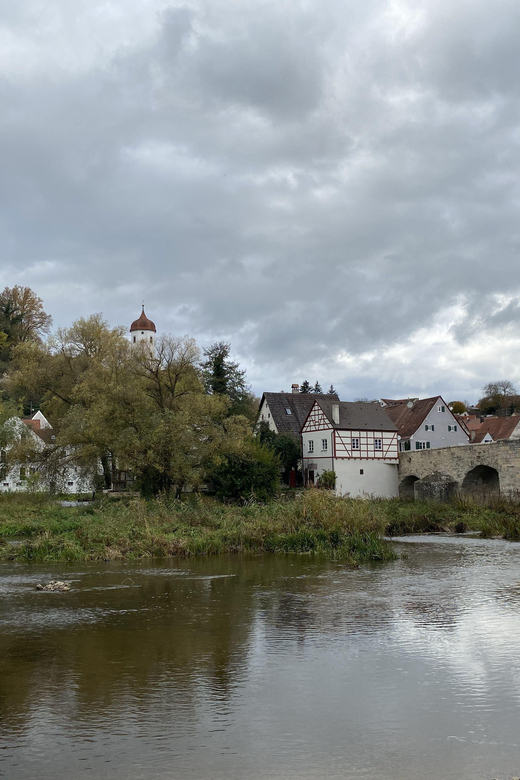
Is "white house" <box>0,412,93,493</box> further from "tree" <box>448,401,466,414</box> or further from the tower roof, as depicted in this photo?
"tree" <box>448,401,466,414</box>

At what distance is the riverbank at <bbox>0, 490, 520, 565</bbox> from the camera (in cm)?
2412

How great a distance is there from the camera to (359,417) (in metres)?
58.0

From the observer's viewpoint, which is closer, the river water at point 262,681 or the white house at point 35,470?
the river water at point 262,681

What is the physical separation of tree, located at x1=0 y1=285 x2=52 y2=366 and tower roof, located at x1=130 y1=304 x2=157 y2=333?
Answer: 31.0m

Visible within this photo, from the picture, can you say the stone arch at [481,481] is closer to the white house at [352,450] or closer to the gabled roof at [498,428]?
the white house at [352,450]

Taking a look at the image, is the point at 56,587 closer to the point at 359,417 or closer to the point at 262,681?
the point at 262,681

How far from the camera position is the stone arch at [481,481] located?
4712cm

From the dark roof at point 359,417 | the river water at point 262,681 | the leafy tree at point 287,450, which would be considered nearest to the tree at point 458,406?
the dark roof at point 359,417

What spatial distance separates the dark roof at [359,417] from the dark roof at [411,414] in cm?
281

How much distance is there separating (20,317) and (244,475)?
144 feet

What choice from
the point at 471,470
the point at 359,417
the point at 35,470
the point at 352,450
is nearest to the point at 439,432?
the point at 359,417

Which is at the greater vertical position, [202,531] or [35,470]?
[35,470]

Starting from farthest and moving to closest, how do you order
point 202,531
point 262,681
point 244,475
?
point 244,475, point 202,531, point 262,681

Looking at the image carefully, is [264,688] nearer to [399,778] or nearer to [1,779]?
[399,778]
